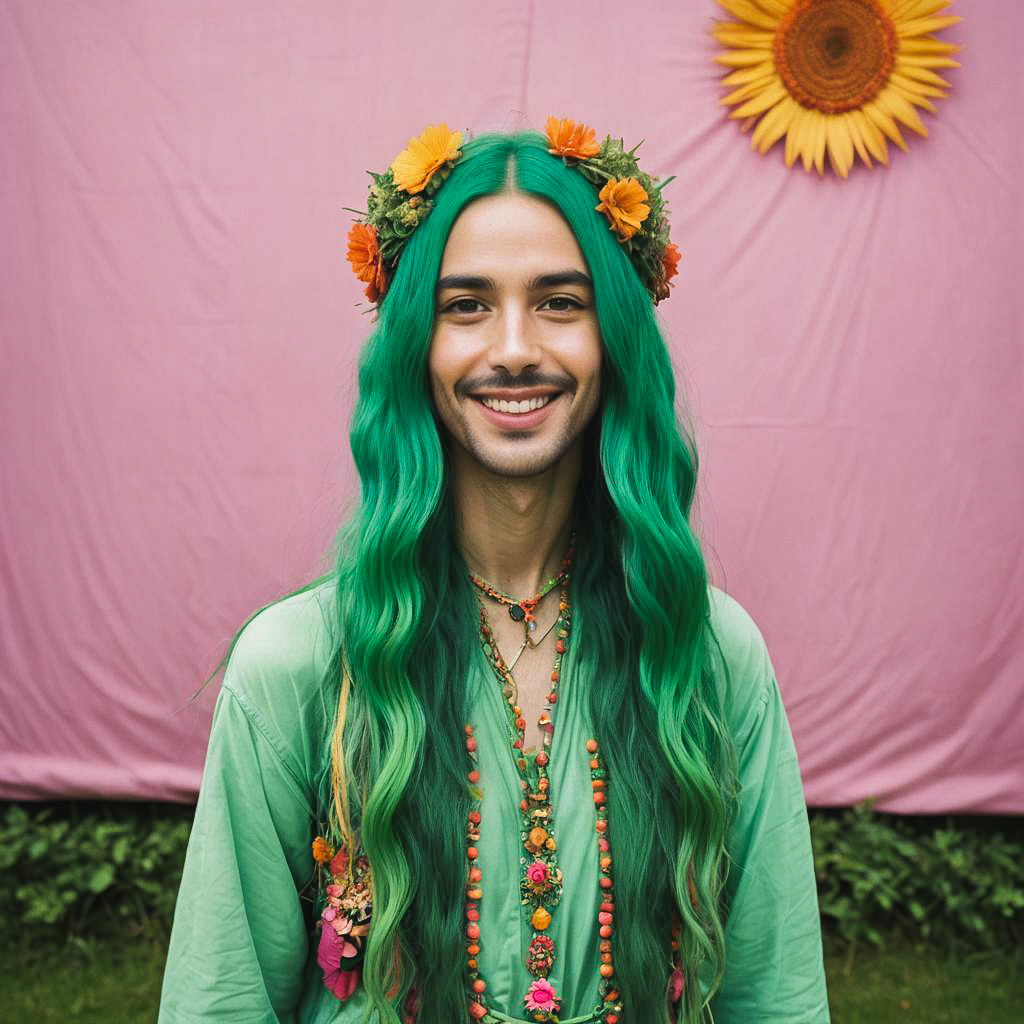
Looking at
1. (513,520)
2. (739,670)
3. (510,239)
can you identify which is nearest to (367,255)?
(510,239)

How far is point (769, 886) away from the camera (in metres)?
1.72

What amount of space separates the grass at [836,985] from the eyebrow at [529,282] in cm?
263

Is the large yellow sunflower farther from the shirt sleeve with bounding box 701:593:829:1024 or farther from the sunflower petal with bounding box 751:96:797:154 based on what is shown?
the shirt sleeve with bounding box 701:593:829:1024

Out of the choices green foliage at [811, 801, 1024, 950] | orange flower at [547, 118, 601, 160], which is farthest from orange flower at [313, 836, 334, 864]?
green foliage at [811, 801, 1024, 950]

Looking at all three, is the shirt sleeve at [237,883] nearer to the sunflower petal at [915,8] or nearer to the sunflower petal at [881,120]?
the sunflower petal at [881,120]

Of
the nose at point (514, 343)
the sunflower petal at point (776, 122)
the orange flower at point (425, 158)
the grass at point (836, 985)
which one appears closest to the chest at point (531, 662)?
the nose at point (514, 343)

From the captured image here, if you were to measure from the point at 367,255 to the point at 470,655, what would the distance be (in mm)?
676

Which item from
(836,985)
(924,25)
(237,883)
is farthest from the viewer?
(836,985)

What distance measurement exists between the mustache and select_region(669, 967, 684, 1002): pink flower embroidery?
3.02 ft

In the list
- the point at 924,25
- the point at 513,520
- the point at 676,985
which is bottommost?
the point at 676,985

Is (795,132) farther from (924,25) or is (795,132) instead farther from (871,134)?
(924,25)

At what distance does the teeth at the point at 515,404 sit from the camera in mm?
1619

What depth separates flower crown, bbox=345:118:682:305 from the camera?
65.9 inches

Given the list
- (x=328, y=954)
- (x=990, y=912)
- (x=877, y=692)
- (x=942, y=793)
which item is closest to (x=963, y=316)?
(x=877, y=692)
